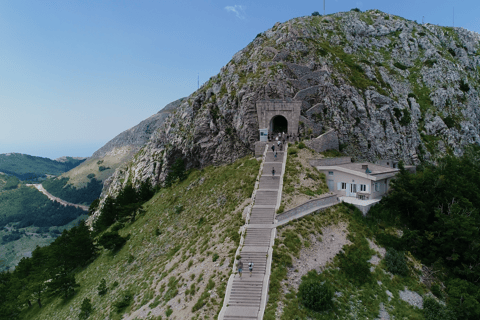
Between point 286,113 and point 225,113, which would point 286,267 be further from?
point 225,113

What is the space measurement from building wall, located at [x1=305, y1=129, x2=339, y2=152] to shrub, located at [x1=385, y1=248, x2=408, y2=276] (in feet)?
61.7

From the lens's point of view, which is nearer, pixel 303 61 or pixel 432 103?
pixel 303 61

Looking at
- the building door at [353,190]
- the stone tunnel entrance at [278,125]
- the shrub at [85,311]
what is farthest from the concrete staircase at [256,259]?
the stone tunnel entrance at [278,125]

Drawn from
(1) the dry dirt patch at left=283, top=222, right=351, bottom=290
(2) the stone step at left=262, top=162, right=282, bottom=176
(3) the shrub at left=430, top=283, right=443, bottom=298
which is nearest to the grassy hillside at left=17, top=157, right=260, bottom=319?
(2) the stone step at left=262, top=162, right=282, bottom=176

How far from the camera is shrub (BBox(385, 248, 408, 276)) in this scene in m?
20.8

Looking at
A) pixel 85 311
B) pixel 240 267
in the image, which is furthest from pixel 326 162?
pixel 85 311

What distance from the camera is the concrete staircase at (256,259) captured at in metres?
15.4

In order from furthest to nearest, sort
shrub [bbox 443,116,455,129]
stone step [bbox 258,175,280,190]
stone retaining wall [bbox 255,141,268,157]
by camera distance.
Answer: shrub [bbox 443,116,455,129] < stone retaining wall [bbox 255,141,268,157] < stone step [bbox 258,175,280,190]

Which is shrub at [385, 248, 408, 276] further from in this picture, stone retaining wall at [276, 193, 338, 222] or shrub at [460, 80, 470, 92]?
shrub at [460, 80, 470, 92]

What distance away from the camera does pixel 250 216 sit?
23609 millimetres

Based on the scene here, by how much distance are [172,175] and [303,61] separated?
38297 millimetres

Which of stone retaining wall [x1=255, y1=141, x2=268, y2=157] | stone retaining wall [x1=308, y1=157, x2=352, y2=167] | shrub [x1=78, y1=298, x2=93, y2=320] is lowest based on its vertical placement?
shrub [x1=78, y1=298, x2=93, y2=320]

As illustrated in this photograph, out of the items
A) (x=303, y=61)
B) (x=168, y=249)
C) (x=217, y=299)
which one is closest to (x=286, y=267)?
(x=217, y=299)

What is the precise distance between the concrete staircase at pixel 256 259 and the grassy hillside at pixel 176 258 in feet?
3.13
